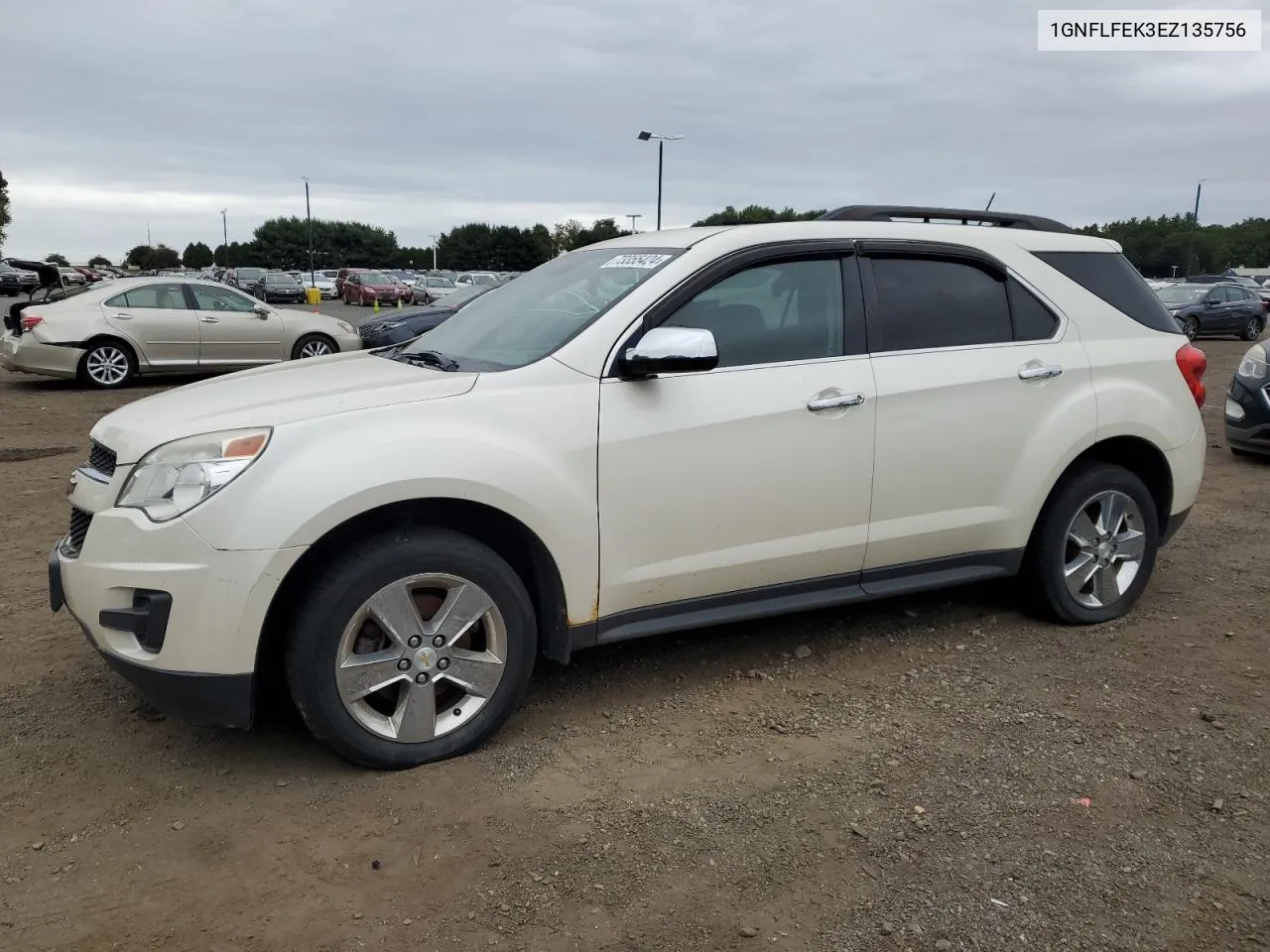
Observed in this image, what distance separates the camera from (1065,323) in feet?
14.2

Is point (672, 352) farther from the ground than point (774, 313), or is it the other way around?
point (774, 313)

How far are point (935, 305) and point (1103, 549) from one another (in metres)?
1.43

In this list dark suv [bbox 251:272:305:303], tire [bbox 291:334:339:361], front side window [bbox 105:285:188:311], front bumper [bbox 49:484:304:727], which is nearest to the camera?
front bumper [bbox 49:484:304:727]

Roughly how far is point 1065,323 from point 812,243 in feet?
4.14

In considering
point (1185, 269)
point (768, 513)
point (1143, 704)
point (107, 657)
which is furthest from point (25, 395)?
point (1185, 269)

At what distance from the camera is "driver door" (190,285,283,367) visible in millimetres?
13281

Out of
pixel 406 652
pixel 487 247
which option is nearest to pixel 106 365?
pixel 406 652

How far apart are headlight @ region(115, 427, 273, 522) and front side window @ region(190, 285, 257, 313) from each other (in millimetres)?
11303

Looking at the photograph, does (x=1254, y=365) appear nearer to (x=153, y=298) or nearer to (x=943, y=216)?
(x=943, y=216)

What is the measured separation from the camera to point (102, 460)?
3299 millimetres

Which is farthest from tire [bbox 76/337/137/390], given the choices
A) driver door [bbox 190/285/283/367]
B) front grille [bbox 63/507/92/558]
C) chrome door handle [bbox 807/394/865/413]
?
chrome door handle [bbox 807/394/865/413]

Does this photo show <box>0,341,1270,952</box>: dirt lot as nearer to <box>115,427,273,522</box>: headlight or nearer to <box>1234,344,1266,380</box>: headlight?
<box>115,427,273,522</box>: headlight

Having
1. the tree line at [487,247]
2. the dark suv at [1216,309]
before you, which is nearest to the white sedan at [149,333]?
the dark suv at [1216,309]

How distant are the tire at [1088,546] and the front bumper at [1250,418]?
14.7 feet
